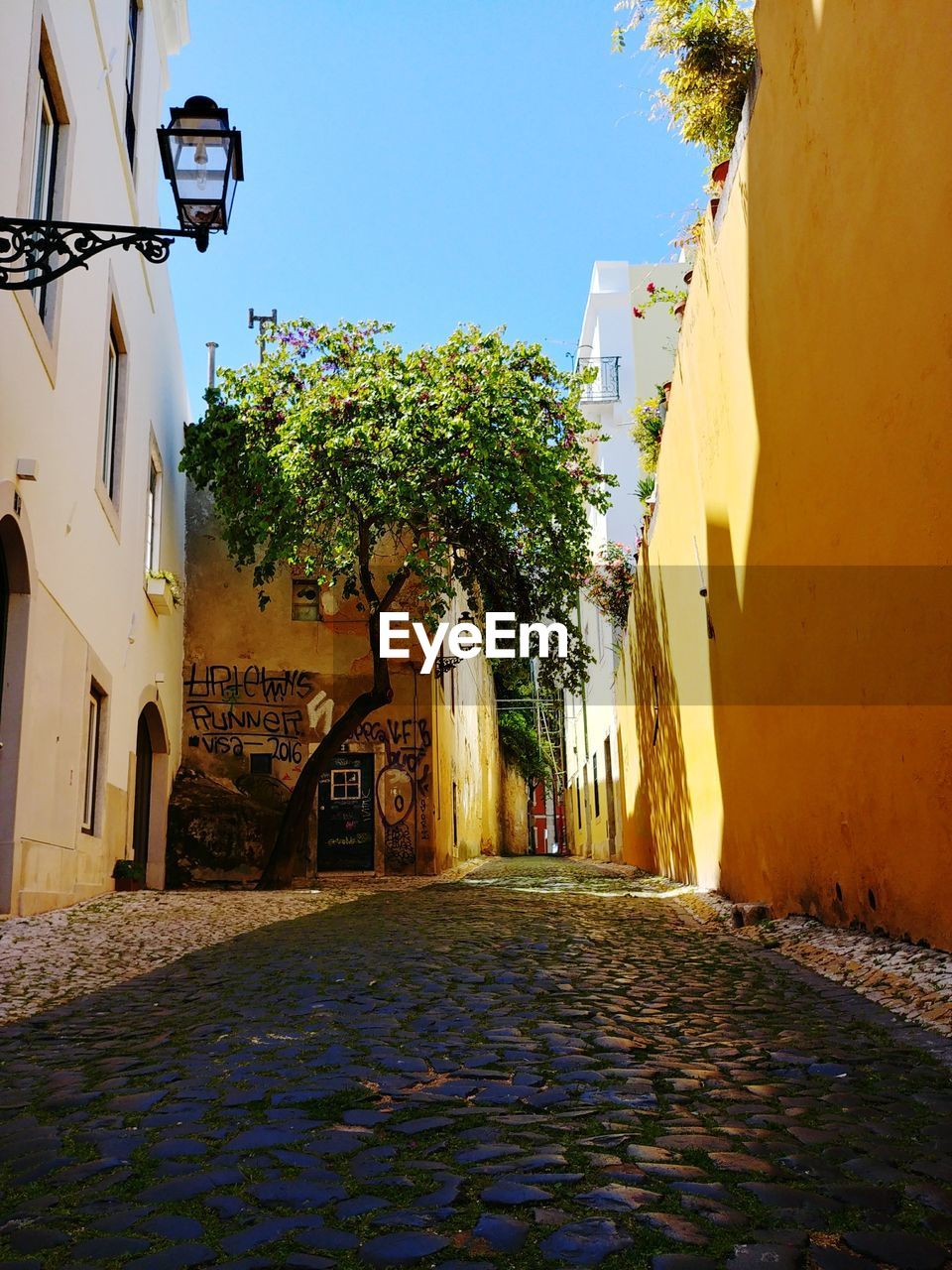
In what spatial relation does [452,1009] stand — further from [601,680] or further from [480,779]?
[480,779]

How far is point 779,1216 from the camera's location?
83.1 inches

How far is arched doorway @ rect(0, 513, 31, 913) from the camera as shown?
23.6 ft

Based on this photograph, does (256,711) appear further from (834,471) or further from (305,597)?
(834,471)

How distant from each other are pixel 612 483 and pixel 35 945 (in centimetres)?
1046

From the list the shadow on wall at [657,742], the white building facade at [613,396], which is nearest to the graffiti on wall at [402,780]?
the shadow on wall at [657,742]

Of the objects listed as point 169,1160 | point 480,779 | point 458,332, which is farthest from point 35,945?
point 480,779

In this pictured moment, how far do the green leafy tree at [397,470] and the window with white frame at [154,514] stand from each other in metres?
1.00

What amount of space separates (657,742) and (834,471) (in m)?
8.19

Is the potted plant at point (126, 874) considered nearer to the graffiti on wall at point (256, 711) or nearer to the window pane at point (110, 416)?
the window pane at point (110, 416)

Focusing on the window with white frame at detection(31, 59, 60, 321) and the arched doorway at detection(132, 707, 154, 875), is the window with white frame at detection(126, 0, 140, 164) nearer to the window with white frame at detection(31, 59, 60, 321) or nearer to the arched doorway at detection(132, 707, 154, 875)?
the window with white frame at detection(31, 59, 60, 321)

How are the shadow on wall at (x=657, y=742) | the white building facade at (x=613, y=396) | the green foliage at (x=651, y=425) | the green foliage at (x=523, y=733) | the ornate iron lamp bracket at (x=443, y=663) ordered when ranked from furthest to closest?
the green foliage at (x=523, y=733), the white building facade at (x=613, y=396), the ornate iron lamp bracket at (x=443, y=663), the green foliage at (x=651, y=425), the shadow on wall at (x=657, y=742)

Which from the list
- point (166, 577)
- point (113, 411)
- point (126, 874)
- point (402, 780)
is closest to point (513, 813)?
point (402, 780)

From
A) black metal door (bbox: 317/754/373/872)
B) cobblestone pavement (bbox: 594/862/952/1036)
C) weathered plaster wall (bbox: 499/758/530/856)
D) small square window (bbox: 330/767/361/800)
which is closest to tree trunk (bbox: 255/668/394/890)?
black metal door (bbox: 317/754/373/872)

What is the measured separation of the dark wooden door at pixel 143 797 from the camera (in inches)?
550
